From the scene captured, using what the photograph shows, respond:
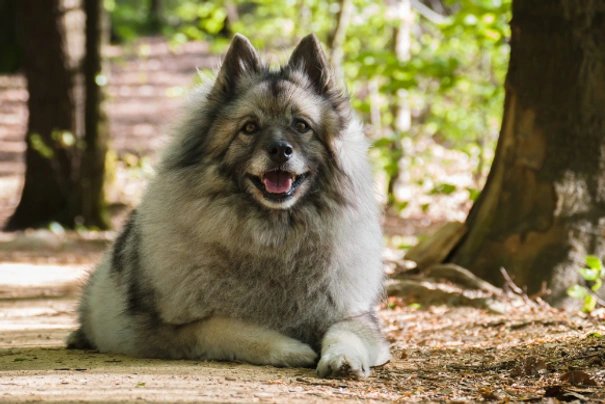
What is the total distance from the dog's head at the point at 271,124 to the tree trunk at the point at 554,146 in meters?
2.24

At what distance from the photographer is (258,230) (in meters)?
4.84

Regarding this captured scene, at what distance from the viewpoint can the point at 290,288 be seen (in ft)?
15.8

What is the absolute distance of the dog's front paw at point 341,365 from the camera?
4.16 metres

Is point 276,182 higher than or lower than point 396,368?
higher

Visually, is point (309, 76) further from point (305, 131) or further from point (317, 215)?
point (317, 215)

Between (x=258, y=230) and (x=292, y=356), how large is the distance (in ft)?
2.83

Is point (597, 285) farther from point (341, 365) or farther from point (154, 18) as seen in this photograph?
point (154, 18)

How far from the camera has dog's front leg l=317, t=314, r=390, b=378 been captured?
4172 mm

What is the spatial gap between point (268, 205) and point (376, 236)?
0.87 m

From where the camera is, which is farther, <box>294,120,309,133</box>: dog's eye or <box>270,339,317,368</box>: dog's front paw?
<box>294,120,309,133</box>: dog's eye

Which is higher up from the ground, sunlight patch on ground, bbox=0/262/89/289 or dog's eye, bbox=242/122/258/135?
dog's eye, bbox=242/122/258/135

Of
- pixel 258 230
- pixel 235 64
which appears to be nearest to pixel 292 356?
pixel 258 230

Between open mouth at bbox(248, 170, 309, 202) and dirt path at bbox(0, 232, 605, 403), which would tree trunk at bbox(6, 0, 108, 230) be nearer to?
dirt path at bbox(0, 232, 605, 403)

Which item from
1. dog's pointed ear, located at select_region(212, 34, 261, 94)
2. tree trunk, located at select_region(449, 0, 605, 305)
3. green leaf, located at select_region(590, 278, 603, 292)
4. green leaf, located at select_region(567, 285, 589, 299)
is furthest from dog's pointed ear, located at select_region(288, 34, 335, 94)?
green leaf, located at select_region(590, 278, 603, 292)
